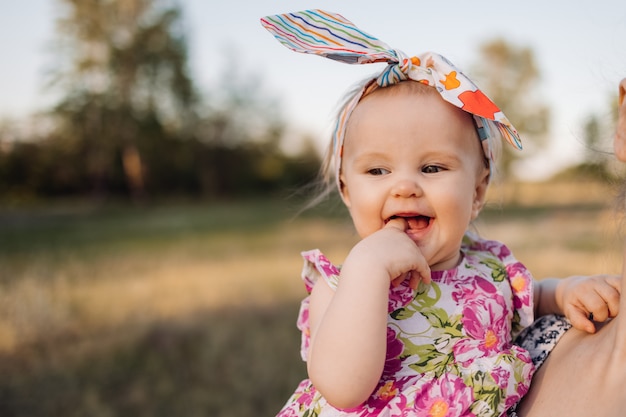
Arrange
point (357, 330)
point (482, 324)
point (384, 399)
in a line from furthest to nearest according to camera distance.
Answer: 1. point (482, 324)
2. point (384, 399)
3. point (357, 330)

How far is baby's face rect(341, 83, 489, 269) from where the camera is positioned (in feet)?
4.74

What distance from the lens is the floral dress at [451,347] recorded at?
1.32 meters

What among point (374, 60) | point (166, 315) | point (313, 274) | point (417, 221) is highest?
point (374, 60)

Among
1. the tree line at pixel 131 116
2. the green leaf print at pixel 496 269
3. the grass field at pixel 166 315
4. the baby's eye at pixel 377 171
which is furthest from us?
the tree line at pixel 131 116

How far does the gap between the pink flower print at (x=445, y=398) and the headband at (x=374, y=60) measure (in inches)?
24.6

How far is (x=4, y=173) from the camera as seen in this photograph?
1953cm

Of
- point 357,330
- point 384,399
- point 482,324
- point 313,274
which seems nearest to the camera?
point 357,330

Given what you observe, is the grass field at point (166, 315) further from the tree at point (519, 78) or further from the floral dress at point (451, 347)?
the tree at point (519, 78)

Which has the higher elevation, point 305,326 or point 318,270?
point 318,270

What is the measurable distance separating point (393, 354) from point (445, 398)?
6.1 inches

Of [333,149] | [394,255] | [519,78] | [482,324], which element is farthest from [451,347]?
[519,78]

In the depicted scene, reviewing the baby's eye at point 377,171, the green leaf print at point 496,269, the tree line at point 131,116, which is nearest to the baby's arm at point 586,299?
the green leaf print at point 496,269

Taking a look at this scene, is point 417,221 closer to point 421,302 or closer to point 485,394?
point 421,302

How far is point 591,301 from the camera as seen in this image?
1.42 metres
